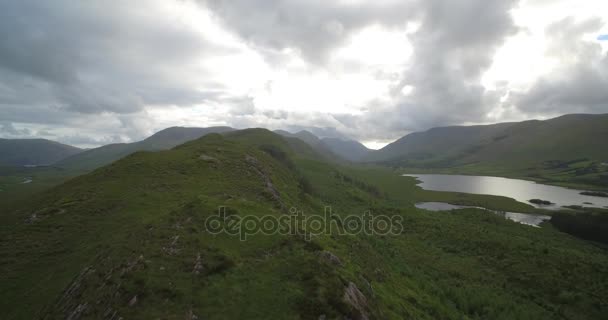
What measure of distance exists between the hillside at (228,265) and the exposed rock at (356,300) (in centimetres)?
13

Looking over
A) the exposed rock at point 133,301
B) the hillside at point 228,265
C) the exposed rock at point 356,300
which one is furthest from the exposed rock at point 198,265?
the exposed rock at point 356,300

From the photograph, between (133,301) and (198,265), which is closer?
(133,301)

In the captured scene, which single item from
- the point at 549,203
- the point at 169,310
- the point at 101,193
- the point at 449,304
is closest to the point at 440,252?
the point at 449,304

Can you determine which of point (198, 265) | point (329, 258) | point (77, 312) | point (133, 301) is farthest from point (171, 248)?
→ point (329, 258)

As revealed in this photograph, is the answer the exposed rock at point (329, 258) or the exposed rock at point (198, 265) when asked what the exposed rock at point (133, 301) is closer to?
the exposed rock at point (198, 265)

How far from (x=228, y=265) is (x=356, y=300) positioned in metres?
8.95

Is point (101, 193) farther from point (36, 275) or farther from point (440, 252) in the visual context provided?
point (440, 252)

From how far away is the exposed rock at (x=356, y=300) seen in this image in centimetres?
1485

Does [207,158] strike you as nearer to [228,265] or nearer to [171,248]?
[171,248]

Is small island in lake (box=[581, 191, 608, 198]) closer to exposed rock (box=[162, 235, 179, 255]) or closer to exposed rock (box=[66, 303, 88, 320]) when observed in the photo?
exposed rock (box=[162, 235, 179, 255])

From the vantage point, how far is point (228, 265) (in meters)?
17.7

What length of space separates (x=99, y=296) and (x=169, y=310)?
211 inches

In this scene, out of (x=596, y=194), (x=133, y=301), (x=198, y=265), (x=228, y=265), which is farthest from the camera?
(x=596, y=194)

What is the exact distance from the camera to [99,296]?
48.9ft
